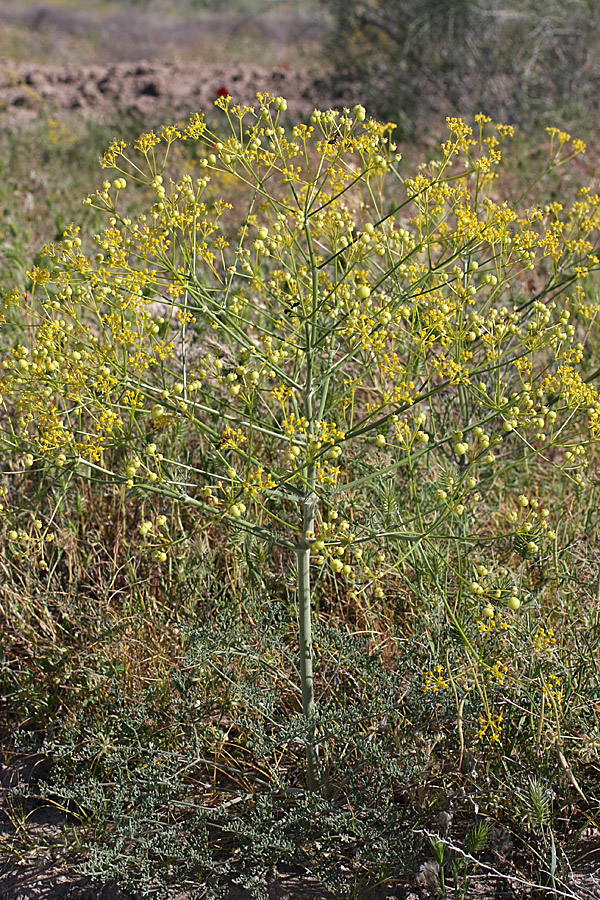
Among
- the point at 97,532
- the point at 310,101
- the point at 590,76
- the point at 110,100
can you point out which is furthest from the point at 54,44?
the point at 97,532

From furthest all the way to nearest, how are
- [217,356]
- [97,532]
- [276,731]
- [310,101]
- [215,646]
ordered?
[310,101] < [97,532] < [276,731] < [215,646] < [217,356]

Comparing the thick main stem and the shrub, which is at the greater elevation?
the shrub

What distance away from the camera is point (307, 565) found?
6.56ft

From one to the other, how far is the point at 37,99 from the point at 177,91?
6.88 ft

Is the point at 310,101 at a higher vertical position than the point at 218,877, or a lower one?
higher

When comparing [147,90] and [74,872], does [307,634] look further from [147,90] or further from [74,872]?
[147,90]

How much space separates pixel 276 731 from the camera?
244 centimetres

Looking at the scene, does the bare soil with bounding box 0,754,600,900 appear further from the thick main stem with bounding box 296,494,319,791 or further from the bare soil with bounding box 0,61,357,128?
the bare soil with bounding box 0,61,357,128

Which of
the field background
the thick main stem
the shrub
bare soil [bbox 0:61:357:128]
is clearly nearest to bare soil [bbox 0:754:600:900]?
the field background

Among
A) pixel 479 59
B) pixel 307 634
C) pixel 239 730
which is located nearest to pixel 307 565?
pixel 307 634

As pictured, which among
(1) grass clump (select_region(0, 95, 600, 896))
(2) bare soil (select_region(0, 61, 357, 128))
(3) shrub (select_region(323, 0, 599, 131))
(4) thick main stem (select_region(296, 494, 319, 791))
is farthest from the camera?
(2) bare soil (select_region(0, 61, 357, 128))

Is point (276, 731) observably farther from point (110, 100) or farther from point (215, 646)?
point (110, 100)

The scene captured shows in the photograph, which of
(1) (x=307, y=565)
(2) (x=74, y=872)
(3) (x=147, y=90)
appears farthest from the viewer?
(3) (x=147, y=90)

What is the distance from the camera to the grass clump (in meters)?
1.79
